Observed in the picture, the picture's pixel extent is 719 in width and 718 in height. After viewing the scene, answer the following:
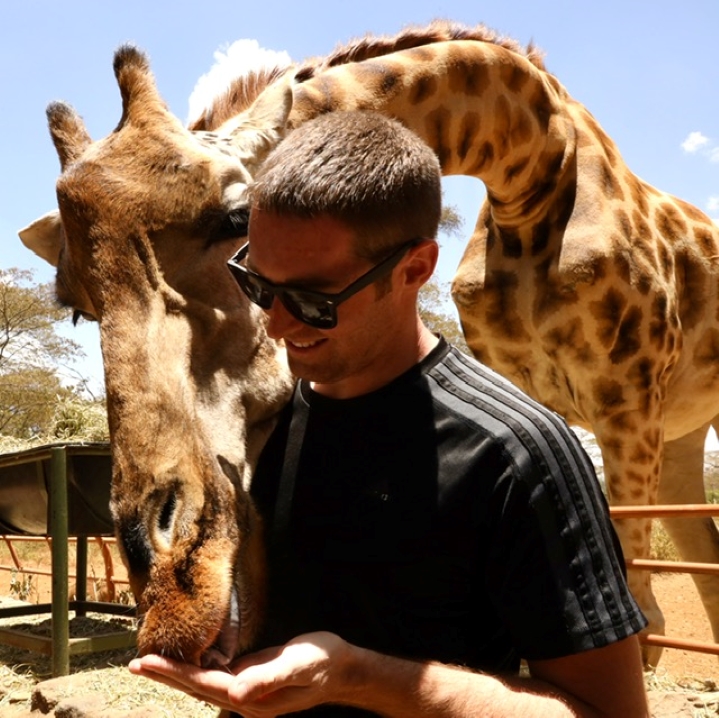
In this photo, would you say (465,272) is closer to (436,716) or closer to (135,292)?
(135,292)

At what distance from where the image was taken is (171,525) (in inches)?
60.8

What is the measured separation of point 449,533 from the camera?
4.73 feet

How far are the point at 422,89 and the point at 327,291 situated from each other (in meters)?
2.44

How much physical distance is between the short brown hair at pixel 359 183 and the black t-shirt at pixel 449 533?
0.94ft

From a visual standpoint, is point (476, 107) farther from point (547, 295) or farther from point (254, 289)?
point (254, 289)

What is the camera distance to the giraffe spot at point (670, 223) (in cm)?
486

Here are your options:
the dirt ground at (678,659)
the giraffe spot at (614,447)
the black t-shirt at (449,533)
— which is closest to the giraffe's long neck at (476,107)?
the giraffe spot at (614,447)

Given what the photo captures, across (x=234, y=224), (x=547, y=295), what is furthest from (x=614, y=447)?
(x=234, y=224)

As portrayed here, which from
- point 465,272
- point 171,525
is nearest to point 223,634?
point 171,525

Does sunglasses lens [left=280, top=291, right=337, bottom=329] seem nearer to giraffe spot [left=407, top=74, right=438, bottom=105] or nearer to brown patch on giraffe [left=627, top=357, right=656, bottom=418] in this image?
giraffe spot [left=407, top=74, right=438, bottom=105]

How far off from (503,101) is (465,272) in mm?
997

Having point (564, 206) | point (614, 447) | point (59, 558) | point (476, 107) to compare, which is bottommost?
point (59, 558)

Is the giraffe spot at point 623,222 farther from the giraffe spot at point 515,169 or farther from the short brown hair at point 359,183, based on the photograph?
the short brown hair at point 359,183

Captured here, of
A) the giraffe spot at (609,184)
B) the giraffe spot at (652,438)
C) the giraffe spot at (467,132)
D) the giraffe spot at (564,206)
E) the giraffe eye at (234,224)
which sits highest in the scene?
the giraffe spot at (467,132)
